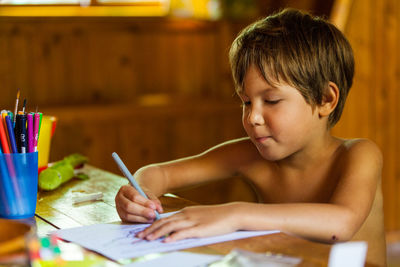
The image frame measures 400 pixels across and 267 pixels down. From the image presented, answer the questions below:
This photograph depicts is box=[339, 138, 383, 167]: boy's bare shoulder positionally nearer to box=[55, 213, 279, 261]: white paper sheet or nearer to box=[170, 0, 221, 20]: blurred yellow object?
box=[55, 213, 279, 261]: white paper sheet

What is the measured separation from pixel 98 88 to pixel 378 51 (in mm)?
1547

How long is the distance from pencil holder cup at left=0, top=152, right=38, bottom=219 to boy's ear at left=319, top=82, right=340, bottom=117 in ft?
2.14

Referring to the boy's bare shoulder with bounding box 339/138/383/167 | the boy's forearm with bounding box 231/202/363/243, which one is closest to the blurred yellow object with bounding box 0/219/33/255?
the boy's forearm with bounding box 231/202/363/243

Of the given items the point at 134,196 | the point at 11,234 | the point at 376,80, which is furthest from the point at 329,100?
the point at 376,80

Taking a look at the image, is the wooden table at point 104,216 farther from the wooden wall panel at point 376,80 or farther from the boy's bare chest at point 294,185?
the wooden wall panel at point 376,80

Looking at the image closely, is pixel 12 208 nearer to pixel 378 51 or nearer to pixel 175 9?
pixel 378 51

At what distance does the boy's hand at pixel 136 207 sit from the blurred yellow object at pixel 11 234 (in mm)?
263

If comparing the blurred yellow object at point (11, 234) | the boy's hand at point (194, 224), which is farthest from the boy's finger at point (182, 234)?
the blurred yellow object at point (11, 234)

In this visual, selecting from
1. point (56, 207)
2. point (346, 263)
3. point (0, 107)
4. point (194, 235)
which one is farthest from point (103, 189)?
point (0, 107)

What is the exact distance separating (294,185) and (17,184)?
2.19 ft

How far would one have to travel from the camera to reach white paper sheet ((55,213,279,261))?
2.93 feet

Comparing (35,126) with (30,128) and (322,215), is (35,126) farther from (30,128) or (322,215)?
(322,215)

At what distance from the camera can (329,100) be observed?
136 cm

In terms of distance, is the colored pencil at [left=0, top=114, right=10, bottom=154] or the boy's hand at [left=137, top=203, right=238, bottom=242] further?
the colored pencil at [left=0, top=114, right=10, bottom=154]
